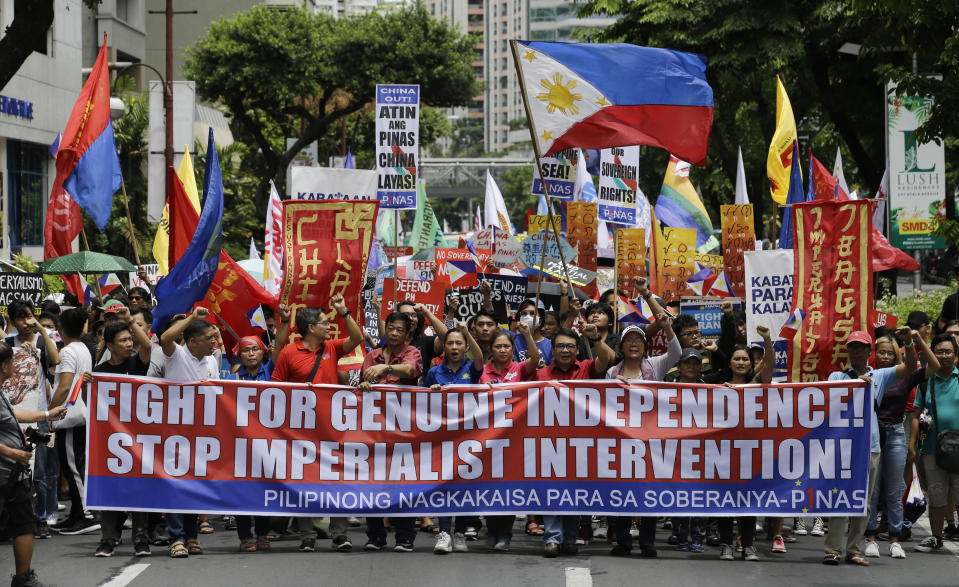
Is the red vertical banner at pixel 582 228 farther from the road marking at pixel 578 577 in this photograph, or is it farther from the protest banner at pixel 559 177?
the road marking at pixel 578 577

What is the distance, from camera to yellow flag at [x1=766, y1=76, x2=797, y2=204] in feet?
53.3

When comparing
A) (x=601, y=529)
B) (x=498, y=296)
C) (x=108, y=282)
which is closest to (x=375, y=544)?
(x=601, y=529)

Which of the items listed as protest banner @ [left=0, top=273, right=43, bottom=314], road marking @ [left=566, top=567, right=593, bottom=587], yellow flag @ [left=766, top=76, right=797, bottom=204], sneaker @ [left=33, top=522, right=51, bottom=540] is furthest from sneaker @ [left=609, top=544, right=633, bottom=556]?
yellow flag @ [left=766, top=76, right=797, bottom=204]

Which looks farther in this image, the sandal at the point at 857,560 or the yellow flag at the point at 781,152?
the yellow flag at the point at 781,152

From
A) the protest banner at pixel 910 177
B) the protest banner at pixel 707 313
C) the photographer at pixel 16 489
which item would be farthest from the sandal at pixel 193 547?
the protest banner at pixel 910 177

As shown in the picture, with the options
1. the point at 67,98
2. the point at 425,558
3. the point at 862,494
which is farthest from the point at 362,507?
the point at 67,98

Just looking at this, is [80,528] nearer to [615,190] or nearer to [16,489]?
[16,489]

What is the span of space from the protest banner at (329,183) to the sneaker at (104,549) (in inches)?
248

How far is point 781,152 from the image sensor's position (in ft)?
54.3

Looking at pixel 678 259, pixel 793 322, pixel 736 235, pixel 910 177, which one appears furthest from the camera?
pixel 910 177

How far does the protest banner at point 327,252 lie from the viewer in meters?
10.3

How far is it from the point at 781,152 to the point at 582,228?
2705 mm

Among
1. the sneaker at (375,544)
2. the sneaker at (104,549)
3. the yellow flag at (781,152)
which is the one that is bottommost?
the sneaker at (375,544)

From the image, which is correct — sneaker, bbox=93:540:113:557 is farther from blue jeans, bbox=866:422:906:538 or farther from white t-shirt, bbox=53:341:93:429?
blue jeans, bbox=866:422:906:538
